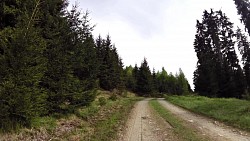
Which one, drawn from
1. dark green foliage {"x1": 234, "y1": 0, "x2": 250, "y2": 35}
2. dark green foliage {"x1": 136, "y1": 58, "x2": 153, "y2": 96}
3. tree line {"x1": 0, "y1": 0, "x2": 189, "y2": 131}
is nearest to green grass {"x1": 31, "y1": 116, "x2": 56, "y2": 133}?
tree line {"x1": 0, "y1": 0, "x2": 189, "y2": 131}

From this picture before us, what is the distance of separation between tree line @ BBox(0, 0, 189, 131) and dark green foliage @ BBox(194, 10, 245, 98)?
39229mm

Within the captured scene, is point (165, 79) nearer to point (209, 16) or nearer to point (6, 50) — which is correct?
point (209, 16)

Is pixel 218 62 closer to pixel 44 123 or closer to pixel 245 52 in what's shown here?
pixel 245 52

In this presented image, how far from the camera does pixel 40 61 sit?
33.9ft

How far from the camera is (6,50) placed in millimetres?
8969

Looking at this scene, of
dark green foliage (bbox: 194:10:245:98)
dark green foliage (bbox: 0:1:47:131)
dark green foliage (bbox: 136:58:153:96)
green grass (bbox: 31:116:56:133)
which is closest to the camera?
dark green foliage (bbox: 0:1:47:131)

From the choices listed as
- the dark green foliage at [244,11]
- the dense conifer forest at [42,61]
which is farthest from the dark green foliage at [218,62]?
the dense conifer forest at [42,61]

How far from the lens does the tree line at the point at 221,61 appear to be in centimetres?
5174

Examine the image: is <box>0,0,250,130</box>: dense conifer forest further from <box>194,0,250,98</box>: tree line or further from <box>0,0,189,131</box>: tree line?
<box>194,0,250,98</box>: tree line

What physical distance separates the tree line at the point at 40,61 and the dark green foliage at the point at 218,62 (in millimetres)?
39229

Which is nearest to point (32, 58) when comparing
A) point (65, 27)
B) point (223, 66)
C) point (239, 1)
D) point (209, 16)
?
point (65, 27)

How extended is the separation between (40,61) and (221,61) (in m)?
49.4

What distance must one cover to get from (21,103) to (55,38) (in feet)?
17.8

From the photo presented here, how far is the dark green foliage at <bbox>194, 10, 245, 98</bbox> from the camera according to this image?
52.1 m
